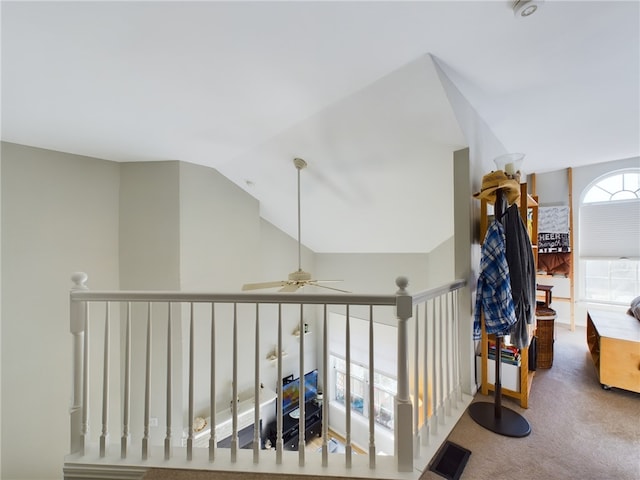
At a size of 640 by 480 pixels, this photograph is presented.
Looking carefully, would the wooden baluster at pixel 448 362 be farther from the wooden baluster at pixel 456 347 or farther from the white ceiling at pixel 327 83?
the white ceiling at pixel 327 83

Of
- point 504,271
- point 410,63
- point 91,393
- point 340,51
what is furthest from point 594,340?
point 91,393

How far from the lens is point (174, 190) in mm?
3236

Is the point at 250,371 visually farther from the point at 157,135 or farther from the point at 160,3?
the point at 160,3

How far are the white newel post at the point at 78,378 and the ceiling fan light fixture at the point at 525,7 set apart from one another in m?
2.69

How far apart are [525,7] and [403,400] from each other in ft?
6.83

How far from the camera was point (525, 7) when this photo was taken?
125 centimetres

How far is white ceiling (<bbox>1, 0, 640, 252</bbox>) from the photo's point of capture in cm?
134

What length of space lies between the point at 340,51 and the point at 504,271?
1780 mm

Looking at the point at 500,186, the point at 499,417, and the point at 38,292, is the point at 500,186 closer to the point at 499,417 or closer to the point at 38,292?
the point at 499,417

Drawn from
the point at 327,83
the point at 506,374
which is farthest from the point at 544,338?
the point at 327,83

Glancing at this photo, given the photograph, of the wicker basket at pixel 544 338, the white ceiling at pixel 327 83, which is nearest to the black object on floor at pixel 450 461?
the wicker basket at pixel 544 338

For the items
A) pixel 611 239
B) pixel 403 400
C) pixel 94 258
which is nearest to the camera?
pixel 403 400

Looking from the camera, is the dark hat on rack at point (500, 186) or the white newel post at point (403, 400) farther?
the dark hat on rack at point (500, 186)

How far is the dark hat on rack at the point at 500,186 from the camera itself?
1.77 meters
